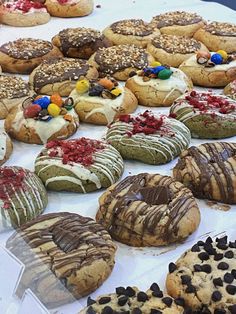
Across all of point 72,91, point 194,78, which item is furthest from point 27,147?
point 194,78

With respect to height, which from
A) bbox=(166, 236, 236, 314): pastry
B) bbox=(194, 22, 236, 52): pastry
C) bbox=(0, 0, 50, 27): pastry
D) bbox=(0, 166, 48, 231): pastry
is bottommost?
bbox=(0, 0, 50, 27): pastry

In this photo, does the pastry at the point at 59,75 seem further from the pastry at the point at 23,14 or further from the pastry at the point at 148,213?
the pastry at the point at 148,213

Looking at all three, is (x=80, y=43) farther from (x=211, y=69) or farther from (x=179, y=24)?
(x=211, y=69)

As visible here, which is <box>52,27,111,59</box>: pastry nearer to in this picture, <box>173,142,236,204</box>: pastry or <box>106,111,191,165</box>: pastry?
<box>106,111,191,165</box>: pastry

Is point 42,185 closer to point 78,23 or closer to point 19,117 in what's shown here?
point 19,117

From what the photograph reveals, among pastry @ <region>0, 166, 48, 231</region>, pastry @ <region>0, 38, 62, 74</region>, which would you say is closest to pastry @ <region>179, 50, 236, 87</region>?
pastry @ <region>0, 38, 62, 74</region>

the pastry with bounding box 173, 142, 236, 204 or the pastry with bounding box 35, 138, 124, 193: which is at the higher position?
the pastry with bounding box 173, 142, 236, 204
